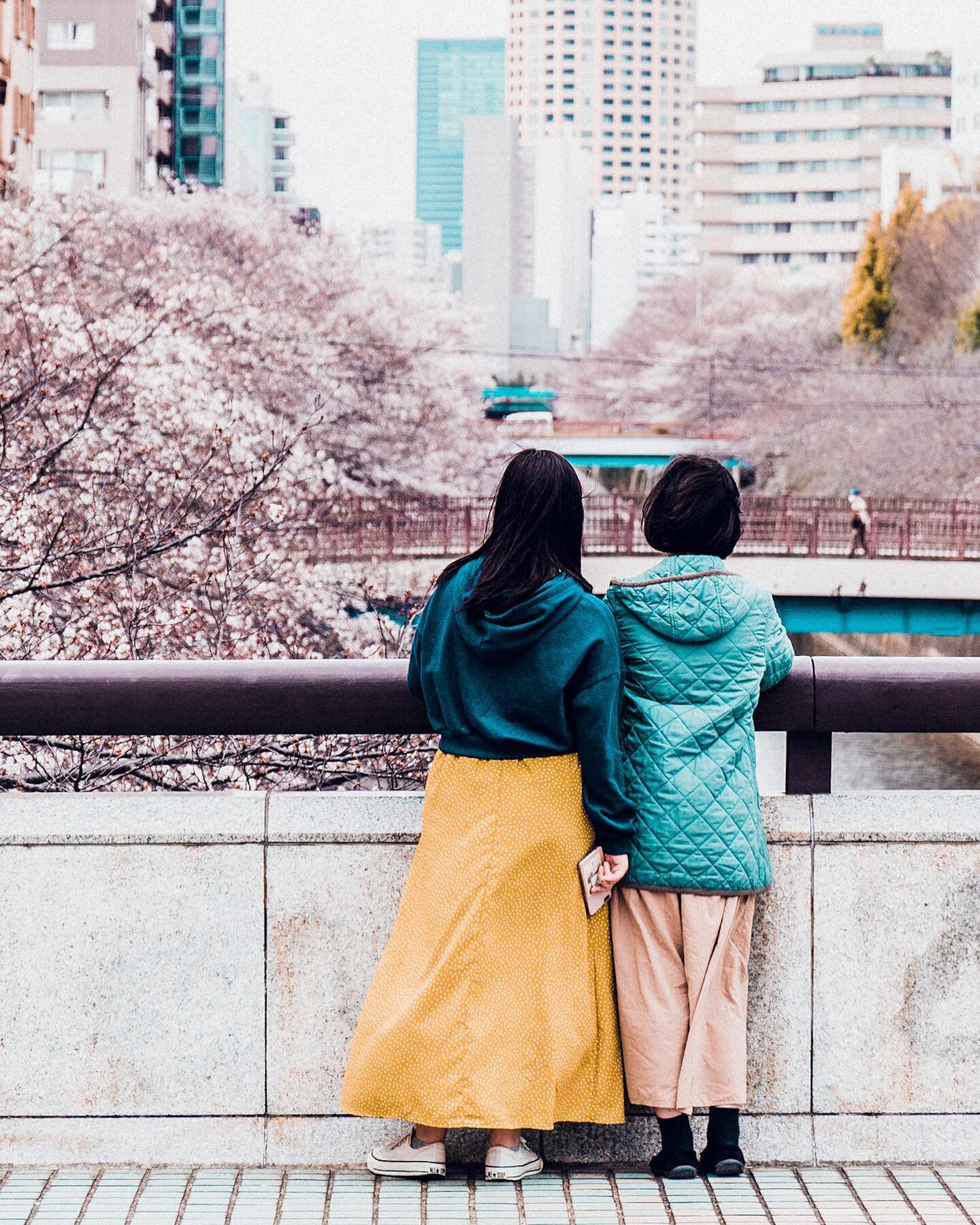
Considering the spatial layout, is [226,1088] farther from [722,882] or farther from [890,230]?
[890,230]

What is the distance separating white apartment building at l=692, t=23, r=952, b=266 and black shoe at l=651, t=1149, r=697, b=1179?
123 meters

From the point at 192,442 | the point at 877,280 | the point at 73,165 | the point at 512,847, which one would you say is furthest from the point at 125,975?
the point at 73,165

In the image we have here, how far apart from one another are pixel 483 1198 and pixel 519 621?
136 centimetres

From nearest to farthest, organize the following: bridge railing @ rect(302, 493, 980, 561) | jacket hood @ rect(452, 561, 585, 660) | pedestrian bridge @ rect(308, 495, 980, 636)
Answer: jacket hood @ rect(452, 561, 585, 660) < bridge railing @ rect(302, 493, 980, 561) < pedestrian bridge @ rect(308, 495, 980, 636)

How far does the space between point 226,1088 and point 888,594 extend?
33.2 meters

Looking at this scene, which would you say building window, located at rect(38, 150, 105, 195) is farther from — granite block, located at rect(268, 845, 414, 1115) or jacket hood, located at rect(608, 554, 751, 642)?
jacket hood, located at rect(608, 554, 751, 642)

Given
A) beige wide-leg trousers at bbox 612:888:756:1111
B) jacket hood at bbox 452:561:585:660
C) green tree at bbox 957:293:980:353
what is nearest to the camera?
jacket hood at bbox 452:561:585:660

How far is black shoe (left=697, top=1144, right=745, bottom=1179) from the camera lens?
3.69m

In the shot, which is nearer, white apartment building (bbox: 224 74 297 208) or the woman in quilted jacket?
the woman in quilted jacket

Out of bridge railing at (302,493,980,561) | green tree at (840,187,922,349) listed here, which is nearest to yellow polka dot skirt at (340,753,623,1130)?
bridge railing at (302,493,980,561)

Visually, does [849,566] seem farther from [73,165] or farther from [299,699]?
[73,165]

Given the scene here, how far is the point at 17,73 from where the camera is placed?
36062 mm

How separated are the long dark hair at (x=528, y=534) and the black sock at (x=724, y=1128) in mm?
1317

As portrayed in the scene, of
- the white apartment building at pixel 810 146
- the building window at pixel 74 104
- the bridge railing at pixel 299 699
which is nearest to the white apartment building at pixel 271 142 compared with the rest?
the white apartment building at pixel 810 146
